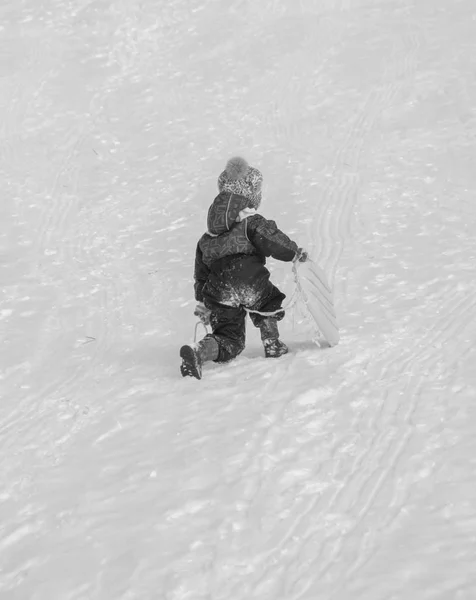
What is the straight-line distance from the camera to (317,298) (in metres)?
5.59

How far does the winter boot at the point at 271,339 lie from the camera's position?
552cm

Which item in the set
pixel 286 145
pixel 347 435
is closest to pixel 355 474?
pixel 347 435

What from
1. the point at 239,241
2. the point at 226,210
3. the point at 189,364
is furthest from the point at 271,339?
the point at 226,210

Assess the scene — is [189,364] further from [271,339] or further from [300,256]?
[300,256]

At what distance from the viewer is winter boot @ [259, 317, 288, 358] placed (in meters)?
5.52

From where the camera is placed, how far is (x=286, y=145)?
1001cm

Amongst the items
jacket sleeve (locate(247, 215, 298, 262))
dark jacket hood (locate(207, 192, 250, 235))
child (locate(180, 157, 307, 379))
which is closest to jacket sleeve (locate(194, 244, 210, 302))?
child (locate(180, 157, 307, 379))

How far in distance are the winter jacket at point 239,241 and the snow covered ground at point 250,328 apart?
67 centimetres

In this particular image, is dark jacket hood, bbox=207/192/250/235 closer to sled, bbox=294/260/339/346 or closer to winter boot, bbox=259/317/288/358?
sled, bbox=294/260/339/346

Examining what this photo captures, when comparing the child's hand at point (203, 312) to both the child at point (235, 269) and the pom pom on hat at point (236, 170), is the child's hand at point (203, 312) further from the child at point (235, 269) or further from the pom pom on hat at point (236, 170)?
the pom pom on hat at point (236, 170)

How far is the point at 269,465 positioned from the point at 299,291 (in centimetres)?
178

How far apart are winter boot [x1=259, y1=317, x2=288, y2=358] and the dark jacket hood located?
2.30 ft

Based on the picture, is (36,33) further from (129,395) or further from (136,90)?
(129,395)

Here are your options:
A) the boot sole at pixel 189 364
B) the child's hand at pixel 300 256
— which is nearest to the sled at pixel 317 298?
the child's hand at pixel 300 256
